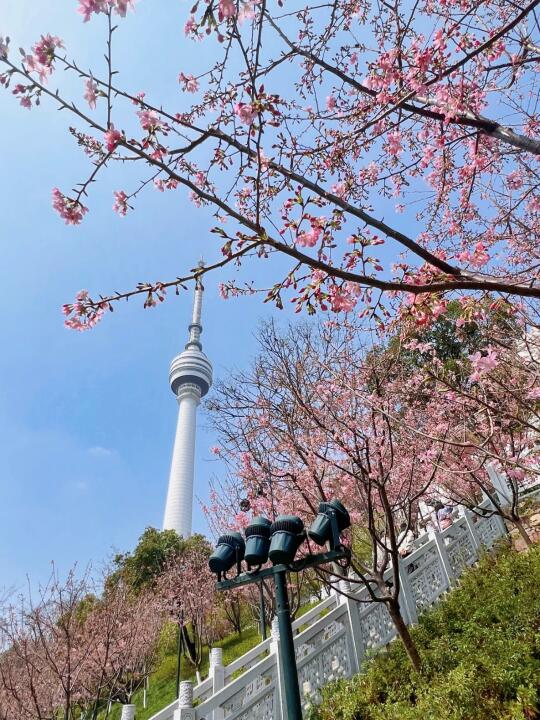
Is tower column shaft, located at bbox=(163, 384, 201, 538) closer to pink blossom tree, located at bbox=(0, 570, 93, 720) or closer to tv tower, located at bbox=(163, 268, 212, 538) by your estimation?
tv tower, located at bbox=(163, 268, 212, 538)

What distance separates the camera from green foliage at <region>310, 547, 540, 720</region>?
3.84 meters

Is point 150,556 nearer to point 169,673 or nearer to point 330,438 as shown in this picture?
point 169,673

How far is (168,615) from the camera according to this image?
17344mm

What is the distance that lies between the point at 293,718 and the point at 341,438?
3818 millimetres

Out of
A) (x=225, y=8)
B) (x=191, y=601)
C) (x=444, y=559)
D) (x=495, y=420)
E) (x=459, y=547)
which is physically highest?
(x=191, y=601)

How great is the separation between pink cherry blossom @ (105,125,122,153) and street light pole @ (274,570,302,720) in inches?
127

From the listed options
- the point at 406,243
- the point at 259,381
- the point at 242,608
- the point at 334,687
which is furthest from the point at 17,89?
the point at 242,608

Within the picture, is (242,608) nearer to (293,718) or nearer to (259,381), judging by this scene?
(259,381)

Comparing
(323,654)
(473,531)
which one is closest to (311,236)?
(323,654)

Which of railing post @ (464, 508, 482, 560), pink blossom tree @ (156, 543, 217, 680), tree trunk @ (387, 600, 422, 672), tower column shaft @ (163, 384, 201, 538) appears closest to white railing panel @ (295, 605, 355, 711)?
tree trunk @ (387, 600, 422, 672)

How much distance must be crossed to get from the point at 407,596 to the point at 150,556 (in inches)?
788

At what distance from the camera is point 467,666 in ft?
14.4

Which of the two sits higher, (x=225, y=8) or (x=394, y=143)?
(x=394, y=143)

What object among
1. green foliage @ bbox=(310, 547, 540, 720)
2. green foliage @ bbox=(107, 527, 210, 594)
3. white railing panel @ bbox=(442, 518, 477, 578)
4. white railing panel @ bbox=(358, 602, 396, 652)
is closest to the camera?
green foliage @ bbox=(310, 547, 540, 720)
